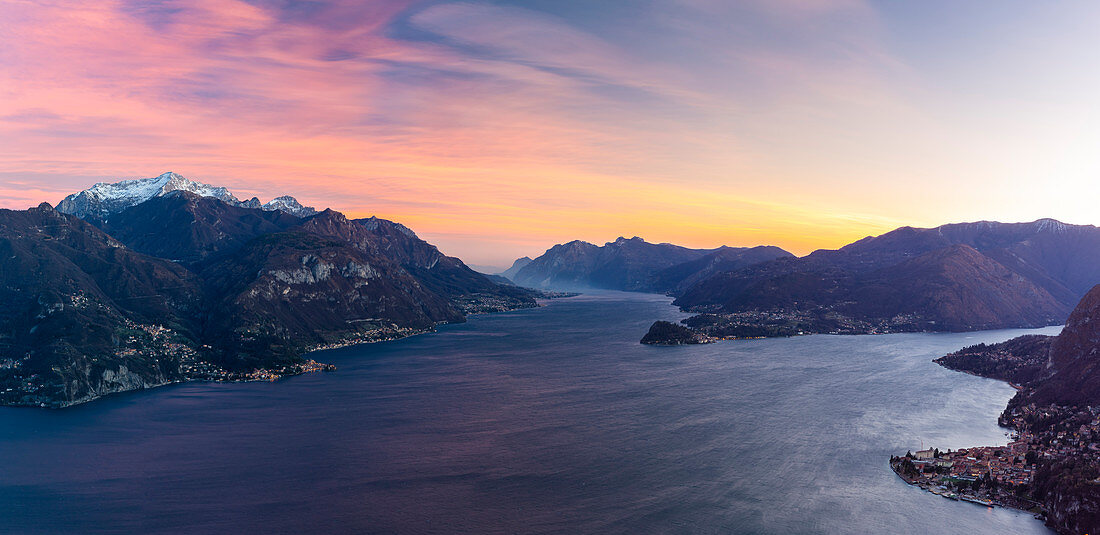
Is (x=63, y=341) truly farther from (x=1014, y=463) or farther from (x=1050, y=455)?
(x=1050, y=455)

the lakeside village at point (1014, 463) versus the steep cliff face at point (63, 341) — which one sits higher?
the steep cliff face at point (63, 341)

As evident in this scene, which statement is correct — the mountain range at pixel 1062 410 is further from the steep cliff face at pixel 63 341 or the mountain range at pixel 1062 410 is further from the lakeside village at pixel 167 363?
the steep cliff face at pixel 63 341

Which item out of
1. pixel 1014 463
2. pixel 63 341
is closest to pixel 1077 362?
pixel 1014 463

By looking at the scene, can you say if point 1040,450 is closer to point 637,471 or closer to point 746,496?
point 746,496

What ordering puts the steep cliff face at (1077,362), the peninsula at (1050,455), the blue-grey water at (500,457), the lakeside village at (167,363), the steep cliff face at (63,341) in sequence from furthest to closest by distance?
1. the lakeside village at (167,363)
2. the steep cliff face at (63,341)
3. the steep cliff face at (1077,362)
4. the blue-grey water at (500,457)
5. the peninsula at (1050,455)

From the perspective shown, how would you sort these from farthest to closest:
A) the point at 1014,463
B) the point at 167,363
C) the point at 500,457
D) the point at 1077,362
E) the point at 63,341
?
the point at 167,363 < the point at 63,341 < the point at 1077,362 < the point at 500,457 < the point at 1014,463

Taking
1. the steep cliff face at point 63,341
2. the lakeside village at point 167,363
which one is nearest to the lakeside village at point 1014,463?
the lakeside village at point 167,363
